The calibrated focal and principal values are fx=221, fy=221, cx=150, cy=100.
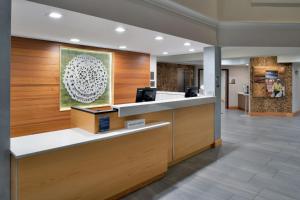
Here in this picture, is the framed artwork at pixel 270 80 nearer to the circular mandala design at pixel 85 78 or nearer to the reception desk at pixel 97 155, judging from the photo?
the reception desk at pixel 97 155

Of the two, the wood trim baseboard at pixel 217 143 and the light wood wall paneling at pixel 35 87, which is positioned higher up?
the light wood wall paneling at pixel 35 87

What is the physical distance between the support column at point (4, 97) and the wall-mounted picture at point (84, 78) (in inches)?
117

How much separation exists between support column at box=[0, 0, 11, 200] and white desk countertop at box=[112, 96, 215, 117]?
1309 millimetres

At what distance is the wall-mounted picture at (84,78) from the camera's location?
4.98 metres

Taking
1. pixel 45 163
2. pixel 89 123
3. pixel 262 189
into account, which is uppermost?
pixel 89 123

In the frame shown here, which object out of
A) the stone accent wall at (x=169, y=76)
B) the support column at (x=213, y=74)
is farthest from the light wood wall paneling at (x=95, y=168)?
the stone accent wall at (x=169, y=76)

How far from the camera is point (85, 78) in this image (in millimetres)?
5309

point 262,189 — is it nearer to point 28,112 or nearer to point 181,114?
point 181,114

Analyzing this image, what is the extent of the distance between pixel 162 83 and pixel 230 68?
12.8 ft

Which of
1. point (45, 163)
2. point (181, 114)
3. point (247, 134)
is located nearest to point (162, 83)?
point (247, 134)

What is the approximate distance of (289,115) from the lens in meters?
9.43

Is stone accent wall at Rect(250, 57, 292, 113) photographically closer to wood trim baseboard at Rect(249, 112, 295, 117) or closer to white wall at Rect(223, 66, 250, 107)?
wood trim baseboard at Rect(249, 112, 295, 117)

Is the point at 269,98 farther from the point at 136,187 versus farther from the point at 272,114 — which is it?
the point at 136,187

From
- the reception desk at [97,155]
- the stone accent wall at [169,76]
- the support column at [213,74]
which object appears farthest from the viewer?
the stone accent wall at [169,76]
